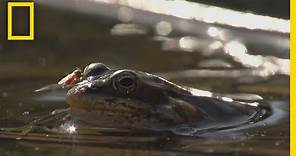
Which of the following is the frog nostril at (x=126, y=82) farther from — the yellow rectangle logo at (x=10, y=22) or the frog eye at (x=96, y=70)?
the yellow rectangle logo at (x=10, y=22)

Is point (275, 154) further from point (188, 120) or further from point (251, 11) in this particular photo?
point (251, 11)

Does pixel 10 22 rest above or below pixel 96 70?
above

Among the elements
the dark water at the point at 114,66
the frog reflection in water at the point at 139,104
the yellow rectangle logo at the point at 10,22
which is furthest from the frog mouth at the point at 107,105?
the yellow rectangle logo at the point at 10,22

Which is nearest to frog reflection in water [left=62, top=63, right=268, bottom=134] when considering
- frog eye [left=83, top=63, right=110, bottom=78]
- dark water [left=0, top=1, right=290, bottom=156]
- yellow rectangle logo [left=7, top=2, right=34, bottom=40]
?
frog eye [left=83, top=63, right=110, bottom=78]

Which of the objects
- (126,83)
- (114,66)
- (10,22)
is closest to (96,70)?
(126,83)

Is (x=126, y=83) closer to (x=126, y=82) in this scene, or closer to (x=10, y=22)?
(x=126, y=82)

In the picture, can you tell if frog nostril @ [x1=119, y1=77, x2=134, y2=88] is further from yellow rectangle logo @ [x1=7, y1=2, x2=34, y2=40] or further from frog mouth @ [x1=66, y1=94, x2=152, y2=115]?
yellow rectangle logo @ [x1=7, y1=2, x2=34, y2=40]

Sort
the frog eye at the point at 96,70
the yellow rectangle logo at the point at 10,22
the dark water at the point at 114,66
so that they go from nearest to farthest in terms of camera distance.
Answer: the dark water at the point at 114,66
the frog eye at the point at 96,70
the yellow rectangle logo at the point at 10,22

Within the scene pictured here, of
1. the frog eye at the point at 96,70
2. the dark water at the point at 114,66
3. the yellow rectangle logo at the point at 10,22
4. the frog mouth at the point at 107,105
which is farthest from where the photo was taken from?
the yellow rectangle logo at the point at 10,22

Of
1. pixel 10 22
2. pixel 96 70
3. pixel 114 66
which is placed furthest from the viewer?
pixel 10 22
